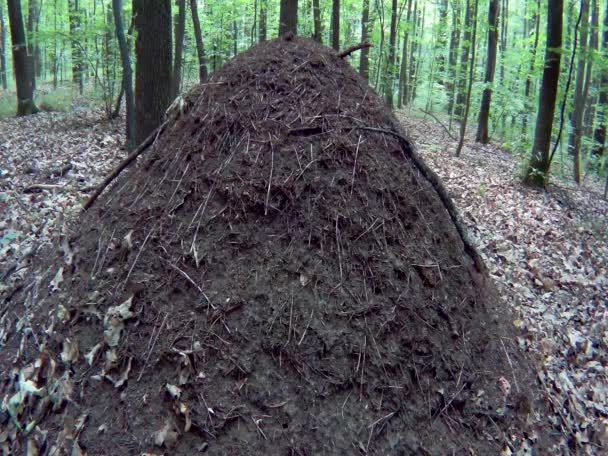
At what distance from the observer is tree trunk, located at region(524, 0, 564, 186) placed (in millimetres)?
10102

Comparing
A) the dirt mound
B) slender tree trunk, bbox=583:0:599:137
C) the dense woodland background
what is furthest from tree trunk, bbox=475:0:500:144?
the dirt mound

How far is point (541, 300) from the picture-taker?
18.9 ft

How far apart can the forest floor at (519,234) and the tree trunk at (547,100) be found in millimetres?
488

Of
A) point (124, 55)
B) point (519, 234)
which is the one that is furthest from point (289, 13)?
point (519, 234)

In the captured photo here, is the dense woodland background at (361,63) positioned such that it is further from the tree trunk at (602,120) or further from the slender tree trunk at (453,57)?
the slender tree trunk at (453,57)

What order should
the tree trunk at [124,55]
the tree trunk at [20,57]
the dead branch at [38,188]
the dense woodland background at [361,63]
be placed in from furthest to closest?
the tree trunk at [20,57] < the dense woodland background at [361,63] < the dead branch at [38,188] < the tree trunk at [124,55]

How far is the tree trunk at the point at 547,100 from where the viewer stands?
10.1m

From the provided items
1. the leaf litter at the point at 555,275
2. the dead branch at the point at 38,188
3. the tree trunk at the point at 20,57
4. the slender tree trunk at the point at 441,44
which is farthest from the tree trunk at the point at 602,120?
the tree trunk at the point at 20,57

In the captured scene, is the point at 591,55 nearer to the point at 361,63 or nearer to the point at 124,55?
the point at 361,63

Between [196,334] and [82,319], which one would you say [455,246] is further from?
[82,319]

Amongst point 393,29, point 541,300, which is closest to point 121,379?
point 541,300

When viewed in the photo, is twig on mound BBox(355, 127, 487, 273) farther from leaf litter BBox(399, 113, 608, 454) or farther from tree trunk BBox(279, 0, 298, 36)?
tree trunk BBox(279, 0, 298, 36)

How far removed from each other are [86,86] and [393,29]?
1681cm

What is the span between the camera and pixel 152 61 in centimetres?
729
